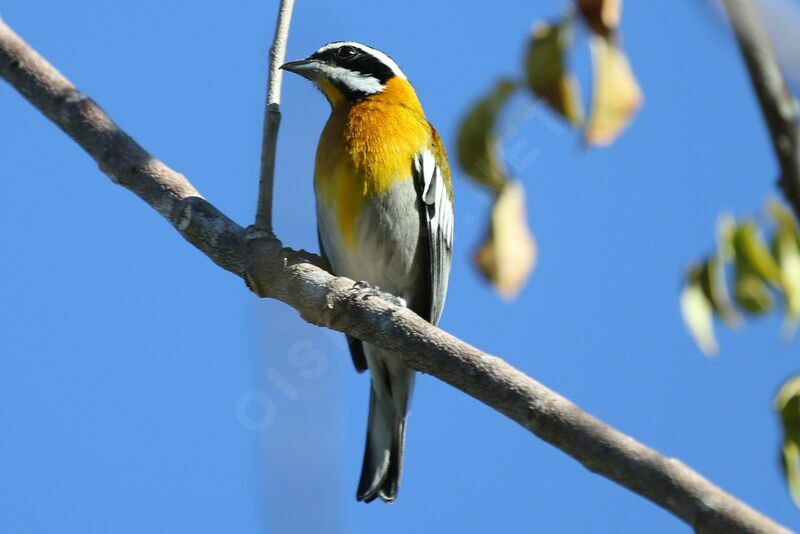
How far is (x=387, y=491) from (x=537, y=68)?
15.0 ft

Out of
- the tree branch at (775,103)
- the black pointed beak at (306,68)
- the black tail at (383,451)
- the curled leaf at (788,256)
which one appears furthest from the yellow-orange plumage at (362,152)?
the tree branch at (775,103)

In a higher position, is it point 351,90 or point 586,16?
point 351,90

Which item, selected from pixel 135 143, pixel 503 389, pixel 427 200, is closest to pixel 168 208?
pixel 135 143

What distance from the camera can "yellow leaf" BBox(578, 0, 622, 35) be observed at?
1.77 meters

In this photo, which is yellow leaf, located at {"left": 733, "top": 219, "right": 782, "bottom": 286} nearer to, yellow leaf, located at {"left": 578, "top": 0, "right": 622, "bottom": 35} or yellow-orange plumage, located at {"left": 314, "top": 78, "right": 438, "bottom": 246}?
yellow leaf, located at {"left": 578, "top": 0, "right": 622, "bottom": 35}

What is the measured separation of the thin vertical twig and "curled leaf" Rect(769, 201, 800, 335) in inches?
90.0

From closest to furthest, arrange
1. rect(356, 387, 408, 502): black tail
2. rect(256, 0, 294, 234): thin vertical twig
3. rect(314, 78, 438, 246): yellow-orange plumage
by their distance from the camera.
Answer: rect(256, 0, 294, 234): thin vertical twig → rect(314, 78, 438, 246): yellow-orange plumage → rect(356, 387, 408, 502): black tail

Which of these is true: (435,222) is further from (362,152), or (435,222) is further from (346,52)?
(346,52)

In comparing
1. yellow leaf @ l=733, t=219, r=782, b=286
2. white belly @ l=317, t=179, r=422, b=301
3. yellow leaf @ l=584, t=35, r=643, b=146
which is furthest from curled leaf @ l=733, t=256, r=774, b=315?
white belly @ l=317, t=179, r=422, b=301

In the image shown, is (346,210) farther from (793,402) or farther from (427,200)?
(793,402)

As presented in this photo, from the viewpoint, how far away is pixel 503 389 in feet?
10.8

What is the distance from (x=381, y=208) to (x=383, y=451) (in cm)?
151

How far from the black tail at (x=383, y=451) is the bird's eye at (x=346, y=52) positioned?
2.19m

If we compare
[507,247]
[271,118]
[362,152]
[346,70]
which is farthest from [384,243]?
[507,247]
